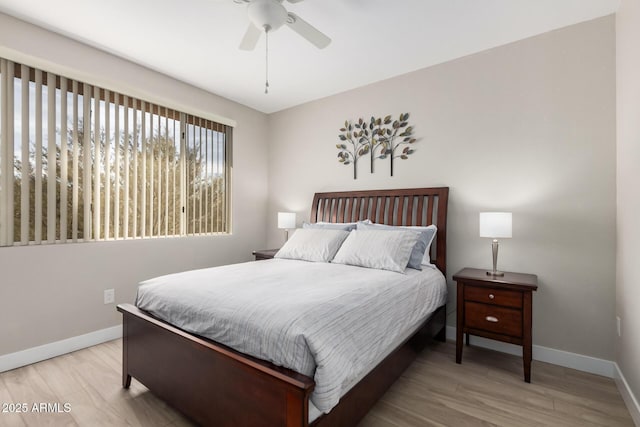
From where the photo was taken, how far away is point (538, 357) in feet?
8.32

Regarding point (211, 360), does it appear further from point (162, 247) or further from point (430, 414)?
point (162, 247)

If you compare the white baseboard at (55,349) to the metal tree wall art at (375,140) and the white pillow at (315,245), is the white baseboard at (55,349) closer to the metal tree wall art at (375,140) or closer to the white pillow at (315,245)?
the white pillow at (315,245)

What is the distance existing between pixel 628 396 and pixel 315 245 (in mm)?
2346

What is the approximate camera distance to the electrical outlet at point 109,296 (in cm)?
286

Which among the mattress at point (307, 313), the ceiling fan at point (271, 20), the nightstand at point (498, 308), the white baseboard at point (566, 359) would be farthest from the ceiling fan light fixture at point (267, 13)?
the white baseboard at point (566, 359)

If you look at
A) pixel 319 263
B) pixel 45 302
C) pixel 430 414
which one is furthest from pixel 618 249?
pixel 45 302

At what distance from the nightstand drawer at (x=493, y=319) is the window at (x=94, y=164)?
2946 millimetres

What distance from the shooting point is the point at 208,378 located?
1.52 metres

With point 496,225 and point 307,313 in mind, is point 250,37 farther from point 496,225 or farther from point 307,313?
point 496,225

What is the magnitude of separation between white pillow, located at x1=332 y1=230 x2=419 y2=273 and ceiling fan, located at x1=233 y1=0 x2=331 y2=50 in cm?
156

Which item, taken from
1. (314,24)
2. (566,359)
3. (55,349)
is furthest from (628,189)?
(55,349)

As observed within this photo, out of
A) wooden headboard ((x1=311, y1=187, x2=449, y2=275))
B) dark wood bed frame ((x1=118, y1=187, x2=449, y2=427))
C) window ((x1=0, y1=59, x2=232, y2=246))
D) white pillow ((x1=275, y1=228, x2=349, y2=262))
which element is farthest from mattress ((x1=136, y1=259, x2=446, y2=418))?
window ((x1=0, y1=59, x2=232, y2=246))

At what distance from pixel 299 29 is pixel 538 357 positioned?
308 cm

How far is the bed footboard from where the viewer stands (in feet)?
4.02
